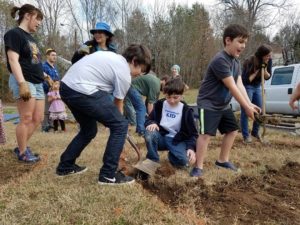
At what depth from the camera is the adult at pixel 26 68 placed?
402cm

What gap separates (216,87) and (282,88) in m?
7.39

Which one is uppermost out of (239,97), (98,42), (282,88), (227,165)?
(98,42)

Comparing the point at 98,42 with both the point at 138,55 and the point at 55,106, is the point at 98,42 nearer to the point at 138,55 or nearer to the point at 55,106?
the point at 138,55

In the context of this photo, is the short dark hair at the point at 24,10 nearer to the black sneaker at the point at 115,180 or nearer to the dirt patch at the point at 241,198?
the black sneaker at the point at 115,180

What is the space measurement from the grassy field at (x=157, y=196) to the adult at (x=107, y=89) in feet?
1.02

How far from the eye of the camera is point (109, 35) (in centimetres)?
472

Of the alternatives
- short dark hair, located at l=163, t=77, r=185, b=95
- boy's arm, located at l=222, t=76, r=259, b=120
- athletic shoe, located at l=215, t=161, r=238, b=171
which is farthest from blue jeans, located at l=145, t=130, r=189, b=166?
boy's arm, located at l=222, t=76, r=259, b=120

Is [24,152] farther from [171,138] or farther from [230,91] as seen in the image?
[230,91]

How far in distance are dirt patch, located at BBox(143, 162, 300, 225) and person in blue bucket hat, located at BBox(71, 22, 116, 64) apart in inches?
76.4

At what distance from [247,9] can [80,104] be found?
3384 centimetres

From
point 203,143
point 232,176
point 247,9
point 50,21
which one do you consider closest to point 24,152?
point 203,143

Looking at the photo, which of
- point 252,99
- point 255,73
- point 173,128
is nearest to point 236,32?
point 173,128

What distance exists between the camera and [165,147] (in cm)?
420

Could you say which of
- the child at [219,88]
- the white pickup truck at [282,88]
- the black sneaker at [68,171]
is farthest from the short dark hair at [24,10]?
the white pickup truck at [282,88]
